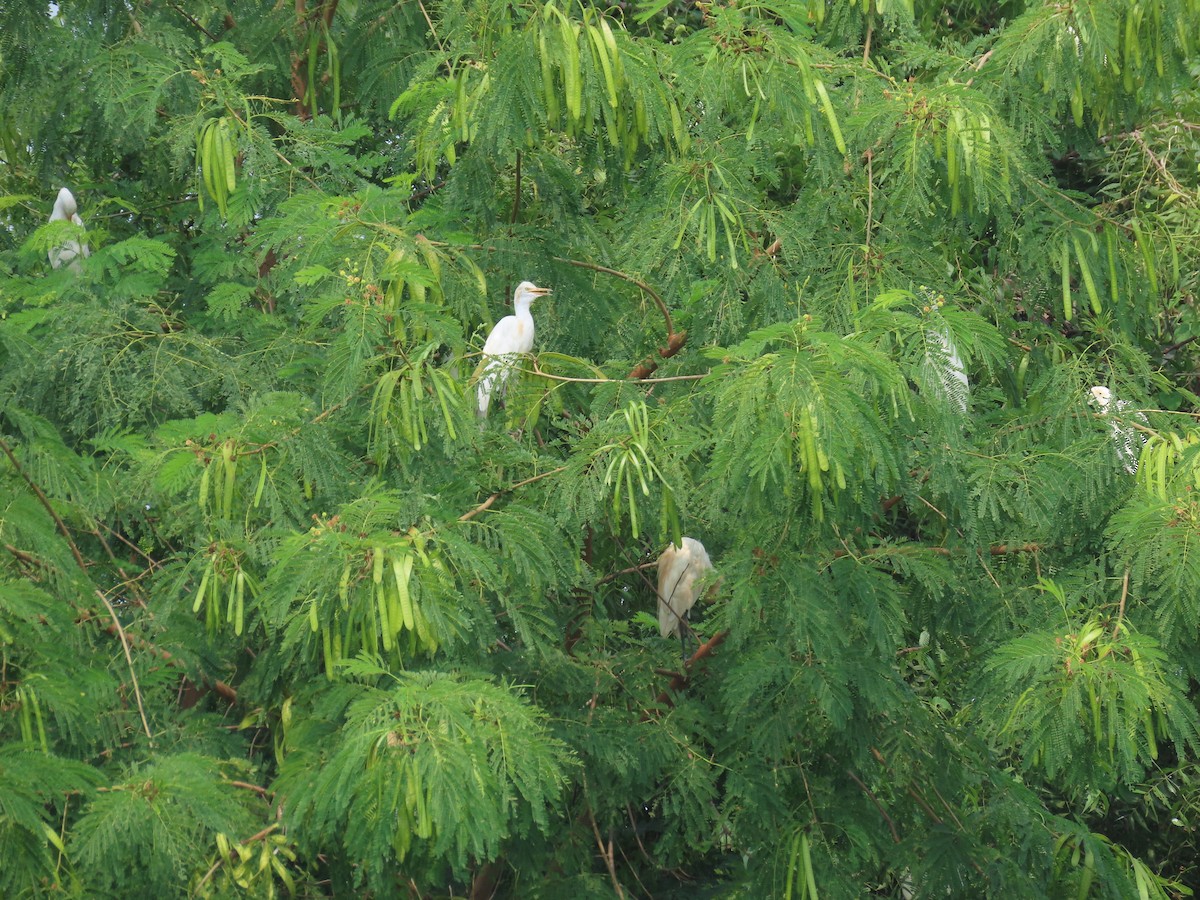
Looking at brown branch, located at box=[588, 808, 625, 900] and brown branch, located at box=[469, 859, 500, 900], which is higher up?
brown branch, located at box=[588, 808, 625, 900]

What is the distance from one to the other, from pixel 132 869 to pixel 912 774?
1.88 meters

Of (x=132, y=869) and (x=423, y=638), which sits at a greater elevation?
(x=423, y=638)

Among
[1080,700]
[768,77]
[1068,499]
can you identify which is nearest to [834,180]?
[768,77]

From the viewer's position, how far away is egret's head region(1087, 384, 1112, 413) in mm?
4238

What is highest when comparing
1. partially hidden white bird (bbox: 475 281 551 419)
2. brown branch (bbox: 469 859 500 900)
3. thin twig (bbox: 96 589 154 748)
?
partially hidden white bird (bbox: 475 281 551 419)

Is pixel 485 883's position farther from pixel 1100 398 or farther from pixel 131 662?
pixel 1100 398

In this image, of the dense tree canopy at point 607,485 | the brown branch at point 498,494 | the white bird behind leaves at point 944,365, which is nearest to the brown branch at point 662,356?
the dense tree canopy at point 607,485

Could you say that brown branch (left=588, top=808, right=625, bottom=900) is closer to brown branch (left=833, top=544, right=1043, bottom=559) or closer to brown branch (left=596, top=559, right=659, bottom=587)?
brown branch (left=596, top=559, right=659, bottom=587)

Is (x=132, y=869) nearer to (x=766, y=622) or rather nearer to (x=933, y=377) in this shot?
(x=766, y=622)

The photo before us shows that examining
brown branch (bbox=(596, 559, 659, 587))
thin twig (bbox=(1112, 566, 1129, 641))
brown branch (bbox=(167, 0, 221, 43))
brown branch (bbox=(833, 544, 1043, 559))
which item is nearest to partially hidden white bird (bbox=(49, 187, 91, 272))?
brown branch (bbox=(167, 0, 221, 43))

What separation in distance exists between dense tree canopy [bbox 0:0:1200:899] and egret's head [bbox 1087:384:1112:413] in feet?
0.07

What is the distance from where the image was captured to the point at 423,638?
9.55 feet

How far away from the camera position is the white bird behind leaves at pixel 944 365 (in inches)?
128

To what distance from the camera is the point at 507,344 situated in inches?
166
